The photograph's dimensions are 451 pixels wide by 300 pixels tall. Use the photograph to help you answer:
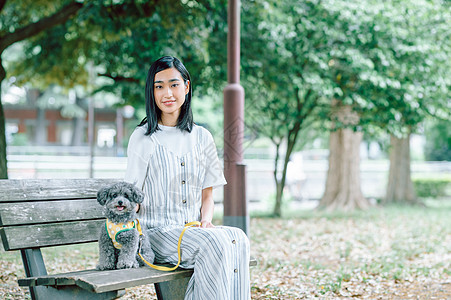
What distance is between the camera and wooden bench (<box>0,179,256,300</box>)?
2693 mm

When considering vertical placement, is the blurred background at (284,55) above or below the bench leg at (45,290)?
above

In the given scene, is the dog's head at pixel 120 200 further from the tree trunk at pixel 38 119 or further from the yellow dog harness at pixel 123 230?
the tree trunk at pixel 38 119

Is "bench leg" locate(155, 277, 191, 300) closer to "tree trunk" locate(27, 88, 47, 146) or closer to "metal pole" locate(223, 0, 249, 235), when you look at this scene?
"metal pole" locate(223, 0, 249, 235)

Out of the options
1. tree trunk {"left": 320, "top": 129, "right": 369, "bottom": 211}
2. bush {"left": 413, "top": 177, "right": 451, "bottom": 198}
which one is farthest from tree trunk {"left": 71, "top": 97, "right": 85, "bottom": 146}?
tree trunk {"left": 320, "top": 129, "right": 369, "bottom": 211}

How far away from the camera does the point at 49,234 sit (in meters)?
3.24

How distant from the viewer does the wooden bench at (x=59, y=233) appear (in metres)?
2.69

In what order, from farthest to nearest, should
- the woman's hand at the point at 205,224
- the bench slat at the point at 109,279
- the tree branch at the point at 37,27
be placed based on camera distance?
the tree branch at the point at 37,27
the woman's hand at the point at 205,224
the bench slat at the point at 109,279

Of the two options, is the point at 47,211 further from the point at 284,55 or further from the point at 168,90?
the point at 284,55

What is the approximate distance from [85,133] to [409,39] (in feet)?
98.5

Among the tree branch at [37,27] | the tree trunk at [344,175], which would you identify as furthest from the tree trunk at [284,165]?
the tree branch at [37,27]

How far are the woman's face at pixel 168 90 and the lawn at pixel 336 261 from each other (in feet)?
7.12

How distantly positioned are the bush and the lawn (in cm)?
859

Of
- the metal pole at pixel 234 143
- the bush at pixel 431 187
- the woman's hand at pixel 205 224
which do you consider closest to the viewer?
the woman's hand at pixel 205 224

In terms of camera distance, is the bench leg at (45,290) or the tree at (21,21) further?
the tree at (21,21)
